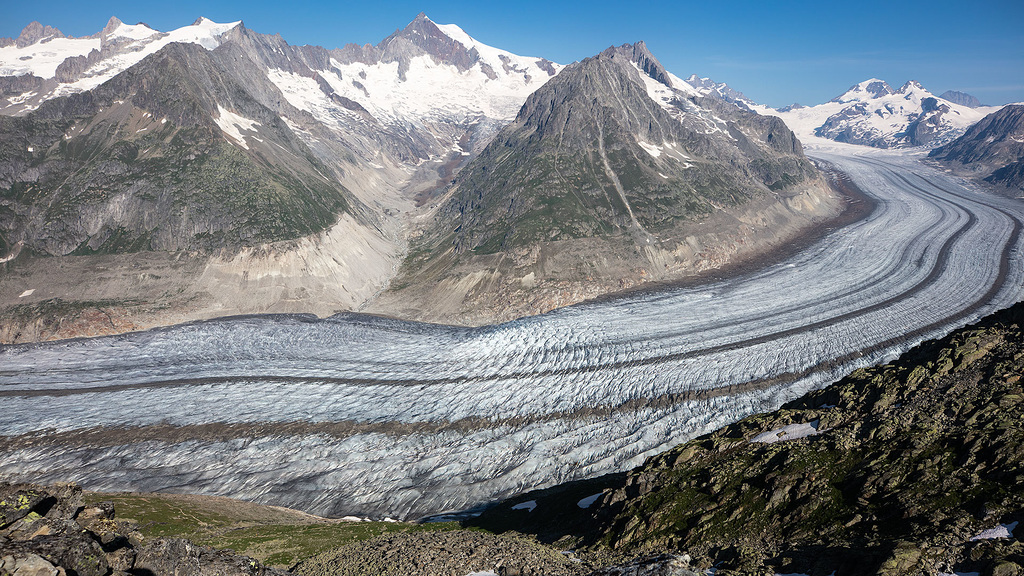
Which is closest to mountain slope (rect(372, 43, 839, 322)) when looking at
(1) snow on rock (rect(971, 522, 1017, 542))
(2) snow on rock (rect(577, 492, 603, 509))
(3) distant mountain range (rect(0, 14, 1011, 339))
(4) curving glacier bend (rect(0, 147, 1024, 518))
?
(3) distant mountain range (rect(0, 14, 1011, 339))

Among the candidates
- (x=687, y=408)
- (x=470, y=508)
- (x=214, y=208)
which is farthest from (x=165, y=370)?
(x=687, y=408)

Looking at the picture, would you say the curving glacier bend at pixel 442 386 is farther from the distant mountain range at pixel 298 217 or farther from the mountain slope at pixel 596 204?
the mountain slope at pixel 596 204

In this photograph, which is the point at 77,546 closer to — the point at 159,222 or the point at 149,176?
the point at 159,222

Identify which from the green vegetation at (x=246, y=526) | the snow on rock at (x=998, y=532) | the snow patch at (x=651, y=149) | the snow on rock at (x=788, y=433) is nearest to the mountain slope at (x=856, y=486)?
the snow on rock at (x=998, y=532)

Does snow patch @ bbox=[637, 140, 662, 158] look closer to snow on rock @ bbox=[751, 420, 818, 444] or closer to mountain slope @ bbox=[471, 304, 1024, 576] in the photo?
mountain slope @ bbox=[471, 304, 1024, 576]

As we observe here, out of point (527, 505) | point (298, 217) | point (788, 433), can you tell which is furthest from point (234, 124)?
point (788, 433)

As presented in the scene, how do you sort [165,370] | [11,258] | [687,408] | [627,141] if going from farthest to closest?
[627,141] < [11,258] < [165,370] < [687,408]

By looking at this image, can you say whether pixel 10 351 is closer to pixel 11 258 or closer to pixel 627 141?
pixel 11 258
